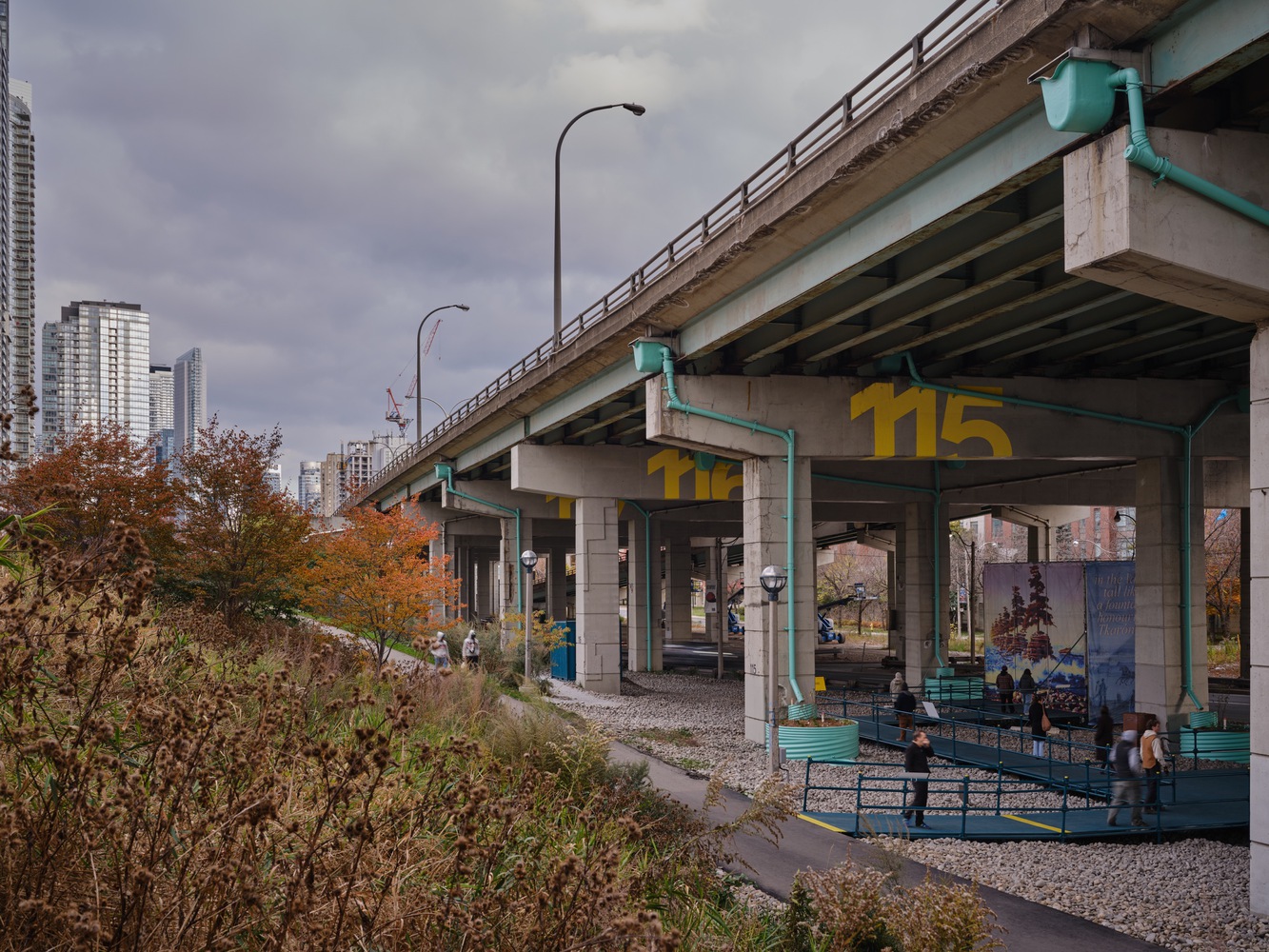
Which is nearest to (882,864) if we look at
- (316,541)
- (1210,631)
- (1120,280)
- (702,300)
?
(1120,280)

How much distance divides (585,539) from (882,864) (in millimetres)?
26431

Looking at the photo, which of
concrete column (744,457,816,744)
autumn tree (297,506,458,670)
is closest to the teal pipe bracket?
concrete column (744,457,816,744)

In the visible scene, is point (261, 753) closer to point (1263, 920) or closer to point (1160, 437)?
point (1263, 920)

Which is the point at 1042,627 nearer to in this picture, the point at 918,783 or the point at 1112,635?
the point at 1112,635

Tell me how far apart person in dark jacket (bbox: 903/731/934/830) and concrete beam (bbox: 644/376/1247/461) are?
28.6ft

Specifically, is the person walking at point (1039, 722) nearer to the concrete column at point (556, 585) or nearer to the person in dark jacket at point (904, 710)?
the person in dark jacket at point (904, 710)

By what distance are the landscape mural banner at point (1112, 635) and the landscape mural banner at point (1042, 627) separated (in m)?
0.87

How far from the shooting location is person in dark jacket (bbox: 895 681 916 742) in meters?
24.3

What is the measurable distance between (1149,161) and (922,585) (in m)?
30.3

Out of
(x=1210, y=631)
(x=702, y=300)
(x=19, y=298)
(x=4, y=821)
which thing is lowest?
(x=1210, y=631)

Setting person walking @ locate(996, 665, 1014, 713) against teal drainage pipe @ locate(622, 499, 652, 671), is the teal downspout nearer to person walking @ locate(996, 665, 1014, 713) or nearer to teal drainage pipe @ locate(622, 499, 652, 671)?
teal drainage pipe @ locate(622, 499, 652, 671)

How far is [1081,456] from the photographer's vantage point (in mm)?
26094

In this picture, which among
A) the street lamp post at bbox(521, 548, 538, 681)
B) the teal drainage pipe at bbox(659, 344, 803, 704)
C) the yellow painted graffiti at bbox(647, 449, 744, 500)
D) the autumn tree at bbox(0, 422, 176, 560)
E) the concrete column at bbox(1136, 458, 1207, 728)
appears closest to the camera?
the teal drainage pipe at bbox(659, 344, 803, 704)

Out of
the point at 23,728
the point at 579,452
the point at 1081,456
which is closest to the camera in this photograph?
the point at 23,728
